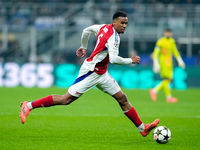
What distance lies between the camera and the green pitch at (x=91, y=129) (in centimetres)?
687

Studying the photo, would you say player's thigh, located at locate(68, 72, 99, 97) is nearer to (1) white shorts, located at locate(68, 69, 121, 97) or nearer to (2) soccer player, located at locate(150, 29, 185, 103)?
(1) white shorts, located at locate(68, 69, 121, 97)

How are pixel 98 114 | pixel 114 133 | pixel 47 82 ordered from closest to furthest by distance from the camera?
pixel 114 133, pixel 98 114, pixel 47 82

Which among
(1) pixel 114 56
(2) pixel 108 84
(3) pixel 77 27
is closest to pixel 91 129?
(2) pixel 108 84

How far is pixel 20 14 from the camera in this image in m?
26.5

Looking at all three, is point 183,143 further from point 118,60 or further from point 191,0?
point 191,0

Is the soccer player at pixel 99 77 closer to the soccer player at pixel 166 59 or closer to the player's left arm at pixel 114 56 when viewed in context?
the player's left arm at pixel 114 56

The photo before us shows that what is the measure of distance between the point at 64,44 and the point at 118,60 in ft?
65.8

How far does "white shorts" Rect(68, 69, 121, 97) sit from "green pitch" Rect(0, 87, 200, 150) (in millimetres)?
821

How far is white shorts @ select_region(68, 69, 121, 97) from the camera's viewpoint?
7.44 metres

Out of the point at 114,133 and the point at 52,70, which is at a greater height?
the point at 114,133

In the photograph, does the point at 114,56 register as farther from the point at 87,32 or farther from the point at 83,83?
the point at 87,32

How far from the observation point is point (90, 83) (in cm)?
750

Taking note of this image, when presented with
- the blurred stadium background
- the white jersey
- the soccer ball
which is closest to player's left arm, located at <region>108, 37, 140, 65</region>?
the white jersey

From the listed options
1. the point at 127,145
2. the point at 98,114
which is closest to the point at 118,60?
the point at 127,145
